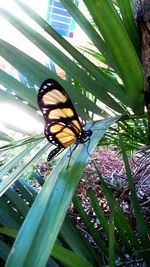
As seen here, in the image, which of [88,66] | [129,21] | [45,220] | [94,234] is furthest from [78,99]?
[45,220]

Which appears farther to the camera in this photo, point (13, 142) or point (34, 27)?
point (13, 142)

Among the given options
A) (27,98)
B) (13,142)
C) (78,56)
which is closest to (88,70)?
(78,56)

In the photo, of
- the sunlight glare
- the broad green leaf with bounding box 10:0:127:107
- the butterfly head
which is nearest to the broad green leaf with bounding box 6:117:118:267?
Result: the butterfly head

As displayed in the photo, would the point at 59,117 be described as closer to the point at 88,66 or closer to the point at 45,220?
the point at 88,66

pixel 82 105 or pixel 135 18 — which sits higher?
pixel 135 18

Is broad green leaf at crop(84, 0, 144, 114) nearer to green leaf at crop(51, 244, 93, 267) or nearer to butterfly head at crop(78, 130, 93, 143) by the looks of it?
butterfly head at crop(78, 130, 93, 143)

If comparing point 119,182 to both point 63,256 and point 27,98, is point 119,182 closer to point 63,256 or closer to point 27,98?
point 27,98

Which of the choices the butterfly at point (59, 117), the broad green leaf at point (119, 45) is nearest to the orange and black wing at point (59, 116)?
the butterfly at point (59, 117)

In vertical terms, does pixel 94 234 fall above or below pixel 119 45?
below
